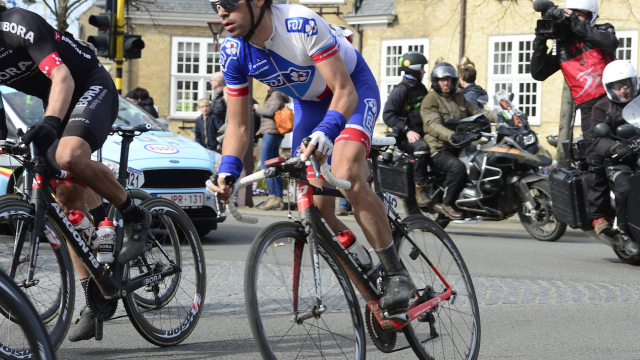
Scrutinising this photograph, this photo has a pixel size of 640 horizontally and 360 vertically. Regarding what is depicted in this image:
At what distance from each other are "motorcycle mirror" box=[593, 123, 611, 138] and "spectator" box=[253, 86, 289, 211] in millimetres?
6944

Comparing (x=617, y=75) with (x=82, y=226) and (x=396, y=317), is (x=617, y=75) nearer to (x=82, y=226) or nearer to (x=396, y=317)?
(x=396, y=317)

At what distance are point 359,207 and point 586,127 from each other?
538cm

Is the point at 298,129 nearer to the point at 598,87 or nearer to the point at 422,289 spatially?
the point at 422,289

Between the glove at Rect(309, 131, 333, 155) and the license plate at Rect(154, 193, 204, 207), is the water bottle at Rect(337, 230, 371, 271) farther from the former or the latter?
A: the license plate at Rect(154, 193, 204, 207)

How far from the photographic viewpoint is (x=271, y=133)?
14227mm

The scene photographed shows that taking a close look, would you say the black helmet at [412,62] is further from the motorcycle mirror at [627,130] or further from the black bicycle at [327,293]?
the black bicycle at [327,293]

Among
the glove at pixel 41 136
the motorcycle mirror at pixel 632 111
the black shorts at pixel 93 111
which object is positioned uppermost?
the motorcycle mirror at pixel 632 111

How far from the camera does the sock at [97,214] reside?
15.6 ft

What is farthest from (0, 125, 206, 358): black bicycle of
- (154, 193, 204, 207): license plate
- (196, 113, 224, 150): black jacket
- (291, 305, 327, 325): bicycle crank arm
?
(196, 113, 224, 150): black jacket

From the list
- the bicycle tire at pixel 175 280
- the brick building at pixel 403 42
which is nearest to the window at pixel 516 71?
the brick building at pixel 403 42

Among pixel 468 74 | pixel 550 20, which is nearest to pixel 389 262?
pixel 550 20

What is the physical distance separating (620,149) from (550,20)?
1.62 metres

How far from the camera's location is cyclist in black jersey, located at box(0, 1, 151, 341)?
4.27 metres

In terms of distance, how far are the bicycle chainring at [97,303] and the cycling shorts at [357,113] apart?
4.27ft
